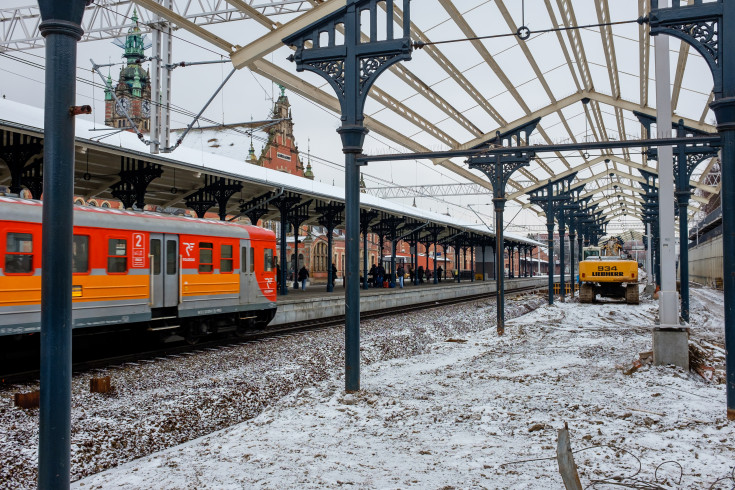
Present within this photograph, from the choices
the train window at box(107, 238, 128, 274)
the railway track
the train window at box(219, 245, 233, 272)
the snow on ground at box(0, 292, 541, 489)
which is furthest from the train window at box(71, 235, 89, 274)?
the train window at box(219, 245, 233, 272)

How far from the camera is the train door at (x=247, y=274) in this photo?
51.2 feet

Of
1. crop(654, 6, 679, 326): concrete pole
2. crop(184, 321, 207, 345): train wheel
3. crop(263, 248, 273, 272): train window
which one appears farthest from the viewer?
crop(263, 248, 273, 272): train window

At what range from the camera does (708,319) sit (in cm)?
2039

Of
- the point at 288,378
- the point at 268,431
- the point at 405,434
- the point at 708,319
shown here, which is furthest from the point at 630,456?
the point at 708,319

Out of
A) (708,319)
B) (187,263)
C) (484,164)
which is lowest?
(708,319)

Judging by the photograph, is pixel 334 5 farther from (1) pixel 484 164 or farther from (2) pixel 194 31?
(1) pixel 484 164

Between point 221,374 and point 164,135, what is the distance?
7020mm

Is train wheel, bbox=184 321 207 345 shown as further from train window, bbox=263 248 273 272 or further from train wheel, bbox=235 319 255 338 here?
train window, bbox=263 248 273 272

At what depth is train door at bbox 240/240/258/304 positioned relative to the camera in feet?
51.2

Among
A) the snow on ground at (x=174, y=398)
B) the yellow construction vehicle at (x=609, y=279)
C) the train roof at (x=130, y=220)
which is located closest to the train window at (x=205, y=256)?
the train roof at (x=130, y=220)

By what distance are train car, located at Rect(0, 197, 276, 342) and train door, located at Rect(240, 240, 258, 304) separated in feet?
0.09

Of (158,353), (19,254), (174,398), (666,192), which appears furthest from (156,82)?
Result: (666,192)

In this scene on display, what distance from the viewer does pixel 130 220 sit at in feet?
40.3

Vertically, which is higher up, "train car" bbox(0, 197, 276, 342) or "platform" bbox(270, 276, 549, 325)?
"train car" bbox(0, 197, 276, 342)
